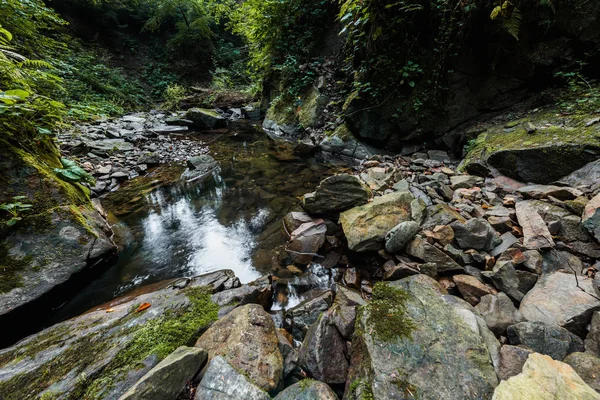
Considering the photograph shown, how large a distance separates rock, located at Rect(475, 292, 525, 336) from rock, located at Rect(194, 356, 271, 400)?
5.74 ft

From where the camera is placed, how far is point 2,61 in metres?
2.78

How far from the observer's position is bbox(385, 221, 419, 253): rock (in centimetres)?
285

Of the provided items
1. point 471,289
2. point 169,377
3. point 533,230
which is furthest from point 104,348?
point 533,230

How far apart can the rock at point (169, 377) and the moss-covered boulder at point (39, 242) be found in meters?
1.91

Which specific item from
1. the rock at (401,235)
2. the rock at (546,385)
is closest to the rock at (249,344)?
the rock at (546,385)

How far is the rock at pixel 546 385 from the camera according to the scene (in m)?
1.17

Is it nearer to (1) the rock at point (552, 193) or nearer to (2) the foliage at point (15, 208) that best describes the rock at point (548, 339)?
(1) the rock at point (552, 193)

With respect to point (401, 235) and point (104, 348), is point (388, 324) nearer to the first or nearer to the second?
point (401, 235)

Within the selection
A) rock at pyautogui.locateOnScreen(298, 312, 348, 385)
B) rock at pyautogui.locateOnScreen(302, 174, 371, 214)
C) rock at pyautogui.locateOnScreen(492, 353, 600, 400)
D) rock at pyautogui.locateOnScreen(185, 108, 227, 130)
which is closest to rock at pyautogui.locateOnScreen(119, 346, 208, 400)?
rock at pyautogui.locateOnScreen(298, 312, 348, 385)

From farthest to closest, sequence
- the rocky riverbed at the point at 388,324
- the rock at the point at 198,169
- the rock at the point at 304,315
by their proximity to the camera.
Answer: the rock at the point at 198,169
the rock at the point at 304,315
the rocky riverbed at the point at 388,324

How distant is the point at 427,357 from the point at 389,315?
336mm

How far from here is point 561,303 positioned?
174 cm

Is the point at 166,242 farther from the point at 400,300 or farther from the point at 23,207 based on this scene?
the point at 400,300

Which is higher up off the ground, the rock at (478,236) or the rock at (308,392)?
the rock at (478,236)
